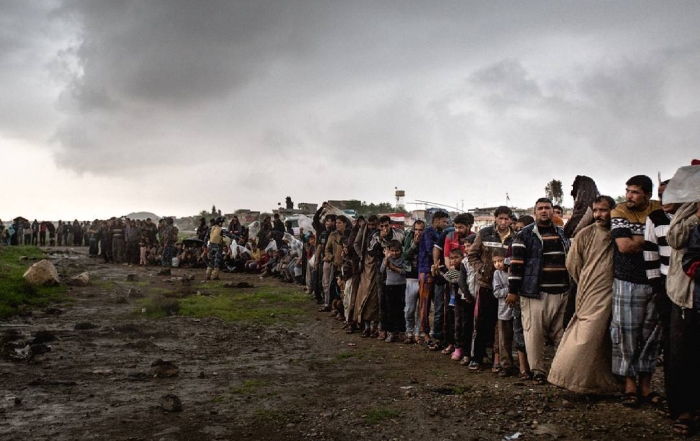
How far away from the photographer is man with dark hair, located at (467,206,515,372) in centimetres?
661

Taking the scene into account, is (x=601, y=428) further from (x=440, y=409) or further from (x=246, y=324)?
(x=246, y=324)

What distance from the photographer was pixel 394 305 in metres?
8.66

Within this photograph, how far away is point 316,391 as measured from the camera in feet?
18.4

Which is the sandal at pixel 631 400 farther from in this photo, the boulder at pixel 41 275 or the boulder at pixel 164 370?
the boulder at pixel 41 275

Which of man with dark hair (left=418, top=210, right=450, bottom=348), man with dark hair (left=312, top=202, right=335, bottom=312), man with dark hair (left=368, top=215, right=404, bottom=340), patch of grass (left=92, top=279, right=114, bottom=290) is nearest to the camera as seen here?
man with dark hair (left=418, top=210, right=450, bottom=348)

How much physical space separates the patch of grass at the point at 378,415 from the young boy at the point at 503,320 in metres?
1.94

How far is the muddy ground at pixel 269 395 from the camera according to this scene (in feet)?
14.5

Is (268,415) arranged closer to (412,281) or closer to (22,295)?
(412,281)

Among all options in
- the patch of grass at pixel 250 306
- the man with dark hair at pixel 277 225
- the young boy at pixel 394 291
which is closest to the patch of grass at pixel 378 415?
the young boy at pixel 394 291

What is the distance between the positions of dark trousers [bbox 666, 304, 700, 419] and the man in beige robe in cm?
72

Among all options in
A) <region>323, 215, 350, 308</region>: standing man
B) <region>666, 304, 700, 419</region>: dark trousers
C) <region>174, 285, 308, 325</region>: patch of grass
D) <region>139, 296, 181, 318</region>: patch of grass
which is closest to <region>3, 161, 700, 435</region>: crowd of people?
<region>666, 304, 700, 419</region>: dark trousers

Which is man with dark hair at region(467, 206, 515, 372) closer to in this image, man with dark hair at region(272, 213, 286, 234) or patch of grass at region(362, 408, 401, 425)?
patch of grass at region(362, 408, 401, 425)

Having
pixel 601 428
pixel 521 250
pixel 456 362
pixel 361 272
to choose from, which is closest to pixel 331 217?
pixel 361 272

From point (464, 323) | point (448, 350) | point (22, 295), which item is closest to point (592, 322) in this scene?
point (464, 323)
